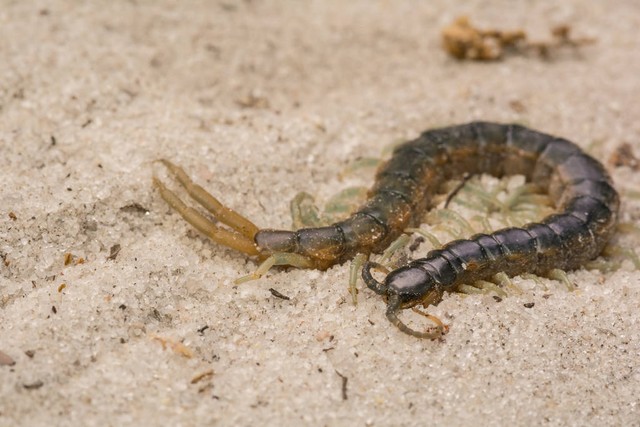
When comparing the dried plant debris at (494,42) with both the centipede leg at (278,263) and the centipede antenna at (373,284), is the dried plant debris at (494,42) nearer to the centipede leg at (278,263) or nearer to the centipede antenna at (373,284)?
the centipede leg at (278,263)

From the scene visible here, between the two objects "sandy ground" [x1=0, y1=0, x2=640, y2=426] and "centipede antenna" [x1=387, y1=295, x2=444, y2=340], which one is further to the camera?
"centipede antenna" [x1=387, y1=295, x2=444, y2=340]

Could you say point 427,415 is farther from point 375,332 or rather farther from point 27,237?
point 27,237

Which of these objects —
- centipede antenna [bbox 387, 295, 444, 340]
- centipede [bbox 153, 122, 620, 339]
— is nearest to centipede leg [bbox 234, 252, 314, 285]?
centipede [bbox 153, 122, 620, 339]

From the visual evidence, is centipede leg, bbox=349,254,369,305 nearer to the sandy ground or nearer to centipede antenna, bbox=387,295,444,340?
the sandy ground

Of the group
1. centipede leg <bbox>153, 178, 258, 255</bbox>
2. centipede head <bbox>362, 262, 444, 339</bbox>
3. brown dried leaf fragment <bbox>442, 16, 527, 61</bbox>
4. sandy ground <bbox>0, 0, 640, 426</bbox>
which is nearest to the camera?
sandy ground <bbox>0, 0, 640, 426</bbox>

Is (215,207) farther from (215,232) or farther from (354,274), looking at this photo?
(354,274)

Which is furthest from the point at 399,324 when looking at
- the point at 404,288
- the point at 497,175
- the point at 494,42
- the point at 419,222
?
the point at 494,42

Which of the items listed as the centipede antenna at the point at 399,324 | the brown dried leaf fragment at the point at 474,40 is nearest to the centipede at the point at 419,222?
the centipede antenna at the point at 399,324

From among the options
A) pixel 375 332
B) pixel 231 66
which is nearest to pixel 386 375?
pixel 375 332
